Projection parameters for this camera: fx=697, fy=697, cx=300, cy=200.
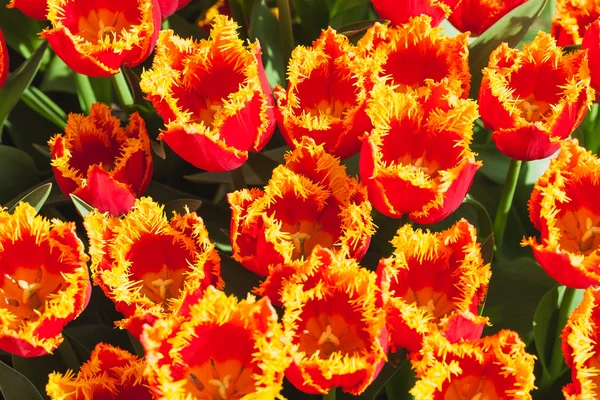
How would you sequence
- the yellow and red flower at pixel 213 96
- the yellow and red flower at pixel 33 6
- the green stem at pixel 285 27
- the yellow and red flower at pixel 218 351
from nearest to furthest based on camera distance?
the yellow and red flower at pixel 218 351 < the yellow and red flower at pixel 213 96 < the yellow and red flower at pixel 33 6 < the green stem at pixel 285 27

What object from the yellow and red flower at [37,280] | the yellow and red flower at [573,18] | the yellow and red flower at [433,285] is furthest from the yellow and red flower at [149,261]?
the yellow and red flower at [573,18]

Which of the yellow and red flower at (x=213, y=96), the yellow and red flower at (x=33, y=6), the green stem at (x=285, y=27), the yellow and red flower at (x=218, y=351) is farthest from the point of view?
the green stem at (x=285, y=27)

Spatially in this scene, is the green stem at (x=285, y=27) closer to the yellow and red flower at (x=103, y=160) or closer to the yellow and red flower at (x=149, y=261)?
the yellow and red flower at (x=103, y=160)

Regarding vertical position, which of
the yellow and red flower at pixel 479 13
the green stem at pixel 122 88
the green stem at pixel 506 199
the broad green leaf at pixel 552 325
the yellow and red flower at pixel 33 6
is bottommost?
the broad green leaf at pixel 552 325

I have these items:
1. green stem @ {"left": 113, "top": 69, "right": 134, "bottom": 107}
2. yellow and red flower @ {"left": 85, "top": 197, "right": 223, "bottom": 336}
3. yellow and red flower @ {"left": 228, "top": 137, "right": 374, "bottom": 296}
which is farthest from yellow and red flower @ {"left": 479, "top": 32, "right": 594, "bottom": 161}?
green stem @ {"left": 113, "top": 69, "right": 134, "bottom": 107}

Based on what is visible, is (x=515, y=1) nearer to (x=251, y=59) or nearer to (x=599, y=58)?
(x=599, y=58)

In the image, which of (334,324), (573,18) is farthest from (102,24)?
(573,18)

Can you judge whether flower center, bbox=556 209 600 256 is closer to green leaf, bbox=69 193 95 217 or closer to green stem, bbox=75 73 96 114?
green leaf, bbox=69 193 95 217
